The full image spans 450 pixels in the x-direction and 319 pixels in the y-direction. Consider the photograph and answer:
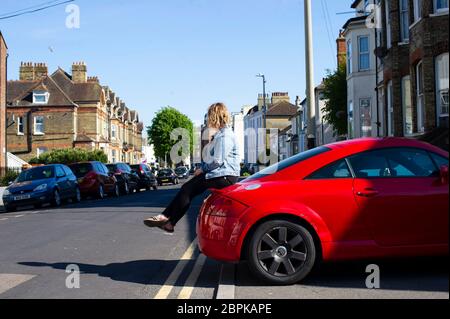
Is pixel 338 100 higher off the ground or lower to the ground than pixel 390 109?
higher

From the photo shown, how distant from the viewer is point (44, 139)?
57375 millimetres

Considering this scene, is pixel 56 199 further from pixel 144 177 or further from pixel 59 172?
pixel 144 177

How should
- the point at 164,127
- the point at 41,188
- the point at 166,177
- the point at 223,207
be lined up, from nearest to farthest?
the point at 223,207, the point at 41,188, the point at 166,177, the point at 164,127

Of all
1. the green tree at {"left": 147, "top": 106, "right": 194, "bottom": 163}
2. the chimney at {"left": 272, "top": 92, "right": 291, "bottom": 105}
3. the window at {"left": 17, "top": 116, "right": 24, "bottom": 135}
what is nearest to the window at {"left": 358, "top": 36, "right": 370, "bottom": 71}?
the window at {"left": 17, "top": 116, "right": 24, "bottom": 135}

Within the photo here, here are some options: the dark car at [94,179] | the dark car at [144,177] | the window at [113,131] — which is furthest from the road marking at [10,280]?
the window at [113,131]

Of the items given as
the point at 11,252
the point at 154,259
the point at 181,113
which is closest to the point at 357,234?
the point at 154,259

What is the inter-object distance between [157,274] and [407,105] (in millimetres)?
17415

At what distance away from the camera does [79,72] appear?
64.4 metres

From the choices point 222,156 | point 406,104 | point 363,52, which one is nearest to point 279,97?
point 363,52

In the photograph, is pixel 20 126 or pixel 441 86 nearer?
pixel 441 86

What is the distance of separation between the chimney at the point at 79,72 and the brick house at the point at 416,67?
4454cm

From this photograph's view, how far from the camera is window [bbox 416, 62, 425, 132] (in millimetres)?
19500

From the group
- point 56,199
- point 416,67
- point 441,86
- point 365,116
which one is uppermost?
point 416,67

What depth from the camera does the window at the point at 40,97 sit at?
5734 cm
